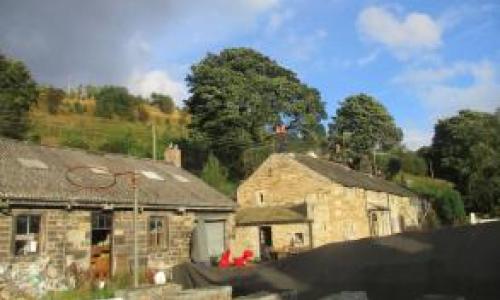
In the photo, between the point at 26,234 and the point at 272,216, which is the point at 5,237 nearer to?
the point at 26,234

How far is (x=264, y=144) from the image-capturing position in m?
53.2

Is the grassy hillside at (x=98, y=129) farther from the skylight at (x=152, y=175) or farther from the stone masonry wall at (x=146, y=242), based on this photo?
the stone masonry wall at (x=146, y=242)

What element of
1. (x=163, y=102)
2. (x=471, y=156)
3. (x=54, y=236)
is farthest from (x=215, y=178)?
(x=163, y=102)

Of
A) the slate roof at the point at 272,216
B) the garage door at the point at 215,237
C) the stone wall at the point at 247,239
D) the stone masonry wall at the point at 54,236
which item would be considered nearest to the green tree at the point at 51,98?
the slate roof at the point at 272,216

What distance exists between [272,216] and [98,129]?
34.0 m

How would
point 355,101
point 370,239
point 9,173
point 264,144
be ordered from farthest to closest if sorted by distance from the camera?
1. point 355,101
2. point 264,144
3. point 9,173
4. point 370,239

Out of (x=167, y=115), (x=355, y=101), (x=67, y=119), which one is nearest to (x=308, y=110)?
(x=355, y=101)

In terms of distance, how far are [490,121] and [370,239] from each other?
6336cm

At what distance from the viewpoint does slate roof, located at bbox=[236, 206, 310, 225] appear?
34.1 metres

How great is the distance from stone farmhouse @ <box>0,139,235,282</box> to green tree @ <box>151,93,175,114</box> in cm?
6054

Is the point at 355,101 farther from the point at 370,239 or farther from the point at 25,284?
the point at 370,239

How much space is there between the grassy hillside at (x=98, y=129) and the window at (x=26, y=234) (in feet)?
82.3

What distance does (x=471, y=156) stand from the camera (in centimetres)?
6419

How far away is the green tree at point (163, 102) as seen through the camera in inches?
3519
